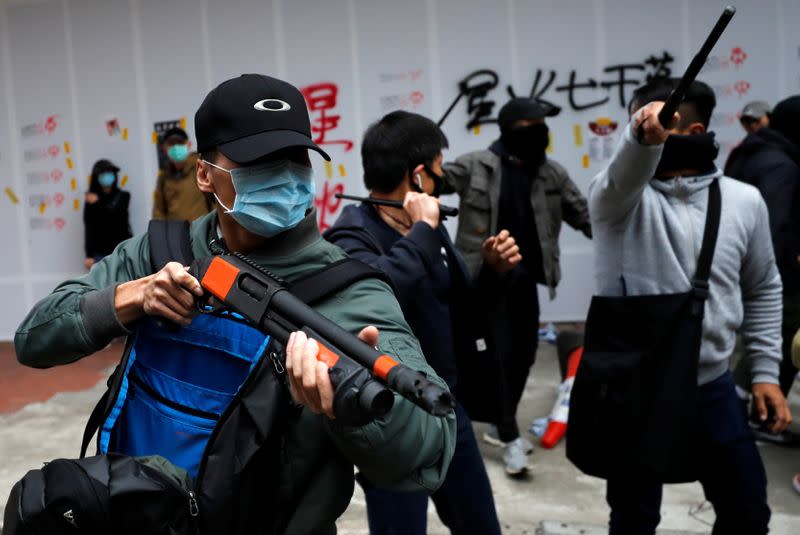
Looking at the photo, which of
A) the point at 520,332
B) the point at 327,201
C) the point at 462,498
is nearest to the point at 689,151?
the point at 462,498

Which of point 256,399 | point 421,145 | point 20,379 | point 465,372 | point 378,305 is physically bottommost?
point 20,379

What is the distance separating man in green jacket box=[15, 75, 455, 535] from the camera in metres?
1.38

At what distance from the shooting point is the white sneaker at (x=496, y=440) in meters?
4.37

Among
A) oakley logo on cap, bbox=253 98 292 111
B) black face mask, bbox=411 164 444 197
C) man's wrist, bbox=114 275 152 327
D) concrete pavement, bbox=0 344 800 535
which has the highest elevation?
oakley logo on cap, bbox=253 98 292 111

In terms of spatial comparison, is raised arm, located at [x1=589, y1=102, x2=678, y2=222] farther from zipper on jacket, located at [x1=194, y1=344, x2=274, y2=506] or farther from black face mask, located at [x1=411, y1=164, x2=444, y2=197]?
zipper on jacket, located at [x1=194, y1=344, x2=274, y2=506]

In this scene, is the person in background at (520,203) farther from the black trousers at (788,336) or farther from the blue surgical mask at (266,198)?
the blue surgical mask at (266,198)

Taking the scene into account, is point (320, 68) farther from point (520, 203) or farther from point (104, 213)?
point (520, 203)

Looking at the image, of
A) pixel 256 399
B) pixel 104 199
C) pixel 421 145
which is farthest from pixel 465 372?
pixel 104 199

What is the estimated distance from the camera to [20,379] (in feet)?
21.2

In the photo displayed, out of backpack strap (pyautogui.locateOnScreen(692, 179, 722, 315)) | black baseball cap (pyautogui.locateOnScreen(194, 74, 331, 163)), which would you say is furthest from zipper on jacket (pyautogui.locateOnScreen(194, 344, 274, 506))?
backpack strap (pyautogui.locateOnScreen(692, 179, 722, 315))

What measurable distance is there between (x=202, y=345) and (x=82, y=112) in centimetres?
676

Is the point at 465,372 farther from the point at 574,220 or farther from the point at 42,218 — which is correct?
the point at 42,218

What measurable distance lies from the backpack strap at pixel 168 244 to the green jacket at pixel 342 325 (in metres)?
0.02

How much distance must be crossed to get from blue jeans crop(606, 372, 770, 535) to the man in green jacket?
1.24 m
